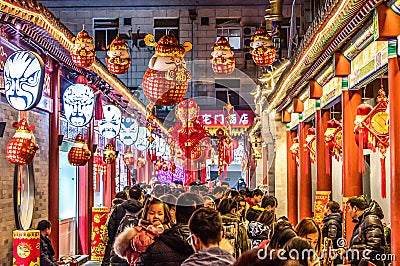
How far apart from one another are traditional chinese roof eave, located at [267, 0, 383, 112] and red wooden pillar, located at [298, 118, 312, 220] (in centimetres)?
185

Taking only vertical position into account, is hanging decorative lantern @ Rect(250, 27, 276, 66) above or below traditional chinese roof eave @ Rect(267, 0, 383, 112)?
above

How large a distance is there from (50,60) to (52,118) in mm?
1195

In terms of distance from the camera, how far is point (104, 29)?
28.3 meters

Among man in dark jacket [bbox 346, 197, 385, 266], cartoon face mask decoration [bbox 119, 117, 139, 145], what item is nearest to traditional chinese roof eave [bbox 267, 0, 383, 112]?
man in dark jacket [bbox 346, 197, 385, 266]

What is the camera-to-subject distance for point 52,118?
1363 cm

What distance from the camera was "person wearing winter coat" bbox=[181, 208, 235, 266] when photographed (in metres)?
4.87

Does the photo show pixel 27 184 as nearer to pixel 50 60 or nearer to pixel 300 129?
pixel 50 60

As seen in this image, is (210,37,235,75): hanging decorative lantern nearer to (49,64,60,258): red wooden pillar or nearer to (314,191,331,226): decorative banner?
(49,64,60,258): red wooden pillar

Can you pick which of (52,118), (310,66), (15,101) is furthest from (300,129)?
(15,101)

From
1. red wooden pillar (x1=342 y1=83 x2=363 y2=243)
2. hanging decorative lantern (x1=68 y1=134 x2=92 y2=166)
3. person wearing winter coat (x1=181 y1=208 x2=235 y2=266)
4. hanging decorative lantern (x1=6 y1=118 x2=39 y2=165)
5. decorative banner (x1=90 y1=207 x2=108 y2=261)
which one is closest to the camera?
person wearing winter coat (x1=181 y1=208 x2=235 y2=266)

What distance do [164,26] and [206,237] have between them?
2390 cm

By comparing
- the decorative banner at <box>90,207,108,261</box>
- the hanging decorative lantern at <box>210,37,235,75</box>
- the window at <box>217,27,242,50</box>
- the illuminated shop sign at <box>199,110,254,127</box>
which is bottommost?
the decorative banner at <box>90,207,108,261</box>

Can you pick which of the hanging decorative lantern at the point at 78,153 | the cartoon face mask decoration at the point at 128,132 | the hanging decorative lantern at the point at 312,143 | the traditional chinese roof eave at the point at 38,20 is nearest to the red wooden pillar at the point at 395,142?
the traditional chinese roof eave at the point at 38,20

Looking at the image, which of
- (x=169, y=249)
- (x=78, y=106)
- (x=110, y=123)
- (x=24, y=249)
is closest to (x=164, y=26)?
(x=110, y=123)
